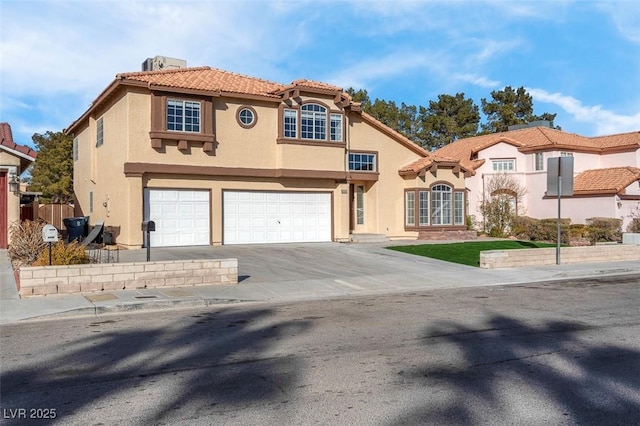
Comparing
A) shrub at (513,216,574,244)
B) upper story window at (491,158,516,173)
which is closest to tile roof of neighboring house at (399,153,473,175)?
Result: shrub at (513,216,574,244)

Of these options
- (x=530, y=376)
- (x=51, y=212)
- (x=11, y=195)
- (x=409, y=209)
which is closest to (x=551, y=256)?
(x=409, y=209)

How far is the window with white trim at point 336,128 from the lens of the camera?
82.0ft

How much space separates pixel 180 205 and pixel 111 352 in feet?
49.4

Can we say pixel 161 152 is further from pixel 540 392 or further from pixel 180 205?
pixel 540 392

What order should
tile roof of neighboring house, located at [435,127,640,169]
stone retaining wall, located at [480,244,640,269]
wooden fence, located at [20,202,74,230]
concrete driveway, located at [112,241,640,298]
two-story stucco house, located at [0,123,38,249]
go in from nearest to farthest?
concrete driveway, located at [112,241,640,298] → stone retaining wall, located at [480,244,640,269] → two-story stucco house, located at [0,123,38,249] → wooden fence, located at [20,202,74,230] → tile roof of neighboring house, located at [435,127,640,169]

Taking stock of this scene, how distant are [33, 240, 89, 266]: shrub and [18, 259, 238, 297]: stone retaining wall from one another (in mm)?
970

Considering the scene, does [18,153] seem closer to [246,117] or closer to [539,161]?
[246,117]

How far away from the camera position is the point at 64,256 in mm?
13164

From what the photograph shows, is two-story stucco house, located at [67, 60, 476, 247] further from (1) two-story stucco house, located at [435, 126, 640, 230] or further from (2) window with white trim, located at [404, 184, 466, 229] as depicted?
(1) two-story stucco house, located at [435, 126, 640, 230]

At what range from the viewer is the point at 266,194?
23875 millimetres

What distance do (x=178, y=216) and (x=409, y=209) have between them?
1120 cm

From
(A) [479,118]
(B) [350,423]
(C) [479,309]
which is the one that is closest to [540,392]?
(B) [350,423]

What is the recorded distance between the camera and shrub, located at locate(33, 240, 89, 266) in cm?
1297

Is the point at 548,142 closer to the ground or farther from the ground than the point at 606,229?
farther from the ground
